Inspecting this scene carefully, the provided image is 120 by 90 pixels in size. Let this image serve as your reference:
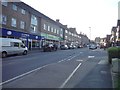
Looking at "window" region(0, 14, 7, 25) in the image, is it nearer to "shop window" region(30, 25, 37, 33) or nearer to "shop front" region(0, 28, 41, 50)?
"shop front" region(0, 28, 41, 50)

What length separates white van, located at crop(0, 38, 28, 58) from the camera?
27.0m

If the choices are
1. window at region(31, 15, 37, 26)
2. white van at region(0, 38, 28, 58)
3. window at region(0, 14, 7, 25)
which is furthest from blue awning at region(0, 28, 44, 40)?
white van at region(0, 38, 28, 58)

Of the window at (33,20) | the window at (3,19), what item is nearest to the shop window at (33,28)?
the window at (33,20)

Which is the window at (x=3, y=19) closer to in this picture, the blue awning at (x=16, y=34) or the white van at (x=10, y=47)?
the blue awning at (x=16, y=34)

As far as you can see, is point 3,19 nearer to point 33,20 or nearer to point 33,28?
point 33,20

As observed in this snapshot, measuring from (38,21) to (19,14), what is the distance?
13383 mm

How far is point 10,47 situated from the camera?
94.2ft

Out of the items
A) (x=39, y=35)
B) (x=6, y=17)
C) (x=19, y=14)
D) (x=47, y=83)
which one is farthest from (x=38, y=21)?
(x=47, y=83)

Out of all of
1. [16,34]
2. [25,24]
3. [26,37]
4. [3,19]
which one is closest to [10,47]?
[3,19]

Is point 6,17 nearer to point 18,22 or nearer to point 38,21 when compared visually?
point 18,22

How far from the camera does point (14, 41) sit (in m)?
30.1

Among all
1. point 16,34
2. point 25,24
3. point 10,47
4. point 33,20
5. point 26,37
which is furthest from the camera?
point 33,20

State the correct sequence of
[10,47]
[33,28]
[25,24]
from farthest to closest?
[33,28]
[25,24]
[10,47]

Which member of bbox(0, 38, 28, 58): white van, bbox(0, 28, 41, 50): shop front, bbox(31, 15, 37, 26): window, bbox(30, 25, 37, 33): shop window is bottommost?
bbox(0, 38, 28, 58): white van
